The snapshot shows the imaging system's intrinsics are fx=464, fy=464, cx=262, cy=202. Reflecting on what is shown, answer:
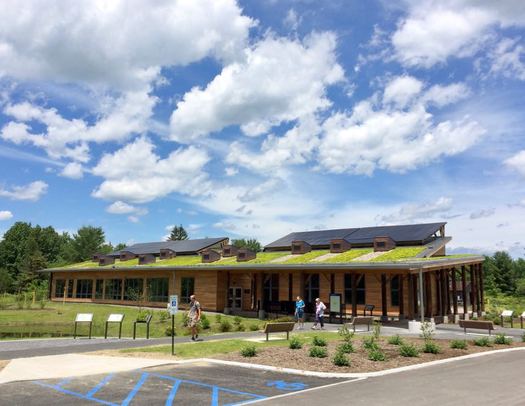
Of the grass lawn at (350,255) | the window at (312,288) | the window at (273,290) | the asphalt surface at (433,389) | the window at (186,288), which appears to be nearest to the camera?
the asphalt surface at (433,389)

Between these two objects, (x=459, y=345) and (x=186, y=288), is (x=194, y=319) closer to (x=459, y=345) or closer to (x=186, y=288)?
(x=459, y=345)

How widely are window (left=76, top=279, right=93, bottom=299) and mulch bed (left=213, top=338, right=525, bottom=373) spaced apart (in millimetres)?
35203

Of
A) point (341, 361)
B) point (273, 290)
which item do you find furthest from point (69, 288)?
point (341, 361)

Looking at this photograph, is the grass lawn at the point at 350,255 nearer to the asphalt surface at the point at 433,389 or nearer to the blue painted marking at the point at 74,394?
the asphalt surface at the point at 433,389

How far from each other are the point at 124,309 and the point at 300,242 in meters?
14.2

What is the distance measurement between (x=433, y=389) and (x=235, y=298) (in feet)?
82.5

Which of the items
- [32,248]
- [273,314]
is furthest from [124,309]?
[32,248]

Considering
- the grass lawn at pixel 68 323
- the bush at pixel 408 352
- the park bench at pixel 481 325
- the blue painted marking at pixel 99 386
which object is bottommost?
the grass lawn at pixel 68 323

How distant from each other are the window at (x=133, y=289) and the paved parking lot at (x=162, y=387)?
2856 cm

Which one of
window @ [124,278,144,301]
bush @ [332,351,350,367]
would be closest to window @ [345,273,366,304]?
window @ [124,278,144,301]

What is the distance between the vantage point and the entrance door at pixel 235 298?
33656 mm

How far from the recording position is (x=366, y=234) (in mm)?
34688

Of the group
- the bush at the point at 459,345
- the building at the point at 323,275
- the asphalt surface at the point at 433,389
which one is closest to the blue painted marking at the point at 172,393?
the asphalt surface at the point at 433,389

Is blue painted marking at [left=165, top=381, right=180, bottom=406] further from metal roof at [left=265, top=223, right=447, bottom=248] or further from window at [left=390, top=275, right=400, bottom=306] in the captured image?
metal roof at [left=265, top=223, right=447, bottom=248]
